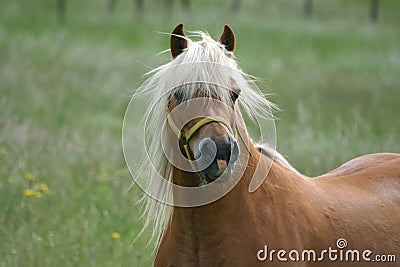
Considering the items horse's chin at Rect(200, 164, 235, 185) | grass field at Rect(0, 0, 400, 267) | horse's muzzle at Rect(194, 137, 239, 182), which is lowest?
grass field at Rect(0, 0, 400, 267)

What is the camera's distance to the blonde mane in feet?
11.0

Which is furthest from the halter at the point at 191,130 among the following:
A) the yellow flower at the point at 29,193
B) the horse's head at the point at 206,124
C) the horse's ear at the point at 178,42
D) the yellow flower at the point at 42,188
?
the yellow flower at the point at 42,188

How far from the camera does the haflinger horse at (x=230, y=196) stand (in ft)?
10.9

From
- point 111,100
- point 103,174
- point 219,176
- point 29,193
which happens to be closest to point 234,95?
point 219,176

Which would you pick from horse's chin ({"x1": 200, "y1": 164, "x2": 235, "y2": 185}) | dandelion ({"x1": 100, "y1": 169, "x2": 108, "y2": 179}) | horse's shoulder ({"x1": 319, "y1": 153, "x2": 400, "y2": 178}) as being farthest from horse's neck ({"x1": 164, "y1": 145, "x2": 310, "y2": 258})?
dandelion ({"x1": 100, "y1": 169, "x2": 108, "y2": 179})

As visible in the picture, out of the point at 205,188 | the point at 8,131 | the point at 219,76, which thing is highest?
the point at 219,76

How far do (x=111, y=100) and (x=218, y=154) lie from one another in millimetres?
9818

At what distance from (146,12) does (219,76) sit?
18892 millimetres

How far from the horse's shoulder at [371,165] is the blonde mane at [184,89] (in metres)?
0.73

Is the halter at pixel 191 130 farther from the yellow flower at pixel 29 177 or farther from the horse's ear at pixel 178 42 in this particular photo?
the yellow flower at pixel 29 177

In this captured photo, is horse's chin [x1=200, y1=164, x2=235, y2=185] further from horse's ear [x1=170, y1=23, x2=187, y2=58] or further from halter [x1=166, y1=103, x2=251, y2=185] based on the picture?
horse's ear [x1=170, y1=23, x2=187, y2=58]

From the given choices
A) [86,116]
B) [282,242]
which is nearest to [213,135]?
[282,242]

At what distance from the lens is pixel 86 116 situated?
11.5 m

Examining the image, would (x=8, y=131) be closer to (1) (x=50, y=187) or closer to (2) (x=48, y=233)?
(1) (x=50, y=187)
